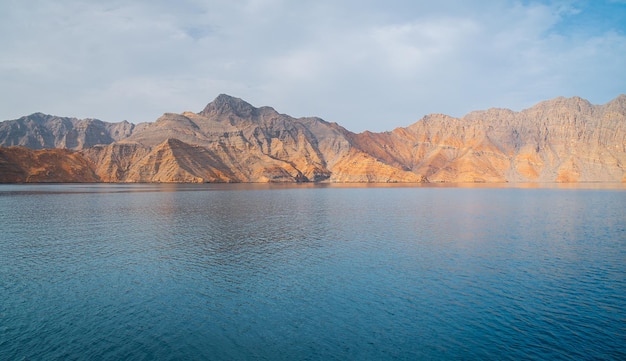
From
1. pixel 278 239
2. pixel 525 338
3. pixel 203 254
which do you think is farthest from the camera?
pixel 278 239

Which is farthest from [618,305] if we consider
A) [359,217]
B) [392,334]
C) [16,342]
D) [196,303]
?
[359,217]

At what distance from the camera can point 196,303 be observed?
2547 centimetres

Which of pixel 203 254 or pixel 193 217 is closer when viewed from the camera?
pixel 203 254

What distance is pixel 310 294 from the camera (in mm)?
27484

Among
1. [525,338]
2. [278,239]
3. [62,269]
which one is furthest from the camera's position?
[278,239]

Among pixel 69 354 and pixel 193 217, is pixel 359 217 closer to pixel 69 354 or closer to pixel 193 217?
pixel 193 217

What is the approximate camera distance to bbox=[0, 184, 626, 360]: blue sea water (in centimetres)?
1944

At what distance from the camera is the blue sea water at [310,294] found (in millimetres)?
19438

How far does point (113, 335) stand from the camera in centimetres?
2044

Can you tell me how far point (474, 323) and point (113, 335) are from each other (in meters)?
20.6

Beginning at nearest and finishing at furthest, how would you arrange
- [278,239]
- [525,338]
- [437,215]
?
[525,338]
[278,239]
[437,215]

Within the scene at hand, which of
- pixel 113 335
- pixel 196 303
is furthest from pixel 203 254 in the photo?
pixel 113 335

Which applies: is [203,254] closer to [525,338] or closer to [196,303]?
[196,303]

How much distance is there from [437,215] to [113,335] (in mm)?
64036
